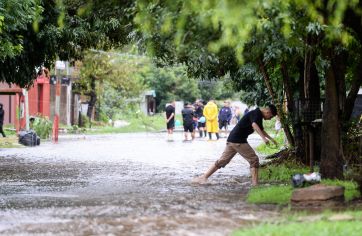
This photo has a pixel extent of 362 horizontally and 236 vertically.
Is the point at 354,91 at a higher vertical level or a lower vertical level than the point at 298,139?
higher

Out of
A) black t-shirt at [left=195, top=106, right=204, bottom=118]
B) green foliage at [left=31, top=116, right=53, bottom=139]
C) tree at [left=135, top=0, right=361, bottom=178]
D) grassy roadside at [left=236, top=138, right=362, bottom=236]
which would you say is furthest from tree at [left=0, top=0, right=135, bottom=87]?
black t-shirt at [left=195, top=106, right=204, bottom=118]

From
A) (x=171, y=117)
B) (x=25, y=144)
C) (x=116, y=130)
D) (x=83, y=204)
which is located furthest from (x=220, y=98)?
(x=83, y=204)

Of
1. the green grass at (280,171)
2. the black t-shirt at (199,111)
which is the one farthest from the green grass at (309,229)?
the black t-shirt at (199,111)

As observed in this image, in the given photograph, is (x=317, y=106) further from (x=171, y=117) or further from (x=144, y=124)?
(x=144, y=124)

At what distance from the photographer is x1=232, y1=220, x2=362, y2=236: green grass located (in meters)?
7.20

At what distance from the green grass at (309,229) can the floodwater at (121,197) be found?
425 mm

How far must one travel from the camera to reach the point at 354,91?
14.2m

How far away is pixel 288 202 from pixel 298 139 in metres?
6.31

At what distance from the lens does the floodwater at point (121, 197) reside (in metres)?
8.48

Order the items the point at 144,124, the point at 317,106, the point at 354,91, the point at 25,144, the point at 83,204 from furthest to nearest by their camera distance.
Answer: the point at 144,124 → the point at 25,144 → the point at 317,106 → the point at 354,91 → the point at 83,204

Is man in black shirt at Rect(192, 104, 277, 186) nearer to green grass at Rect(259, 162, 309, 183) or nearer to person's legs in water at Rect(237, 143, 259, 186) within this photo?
person's legs in water at Rect(237, 143, 259, 186)

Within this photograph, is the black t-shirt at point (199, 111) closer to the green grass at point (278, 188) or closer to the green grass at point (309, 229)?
the green grass at point (278, 188)

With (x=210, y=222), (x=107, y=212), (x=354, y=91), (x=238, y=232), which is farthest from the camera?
(x=354, y=91)

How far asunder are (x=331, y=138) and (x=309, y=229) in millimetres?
4951
